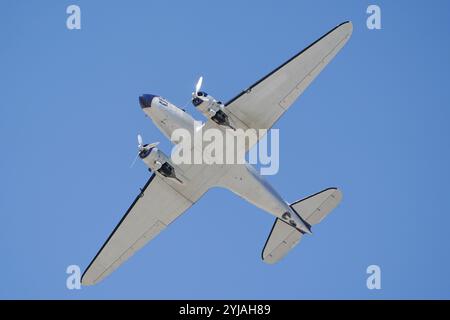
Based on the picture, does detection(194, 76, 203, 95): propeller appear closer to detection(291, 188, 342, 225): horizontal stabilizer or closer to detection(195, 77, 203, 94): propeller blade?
detection(195, 77, 203, 94): propeller blade

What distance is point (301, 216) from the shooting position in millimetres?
34406

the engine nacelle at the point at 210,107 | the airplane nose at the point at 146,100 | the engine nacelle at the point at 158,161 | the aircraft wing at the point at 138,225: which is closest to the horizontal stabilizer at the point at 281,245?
the aircraft wing at the point at 138,225

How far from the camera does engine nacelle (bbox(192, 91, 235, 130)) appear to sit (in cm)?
3078

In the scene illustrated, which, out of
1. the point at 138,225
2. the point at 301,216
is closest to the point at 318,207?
the point at 301,216

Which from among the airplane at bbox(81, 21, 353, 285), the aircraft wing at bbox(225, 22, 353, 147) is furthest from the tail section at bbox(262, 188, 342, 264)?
the aircraft wing at bbox(225, 22, 353, 147)

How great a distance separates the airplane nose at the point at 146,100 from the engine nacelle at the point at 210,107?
211 centimetres

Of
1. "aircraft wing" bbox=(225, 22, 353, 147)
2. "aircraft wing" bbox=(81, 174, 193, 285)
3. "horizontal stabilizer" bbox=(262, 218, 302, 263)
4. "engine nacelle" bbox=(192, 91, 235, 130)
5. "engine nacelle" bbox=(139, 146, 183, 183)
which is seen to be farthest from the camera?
"horizontal stabilizer" bbox=(262, 218, 302, 263)

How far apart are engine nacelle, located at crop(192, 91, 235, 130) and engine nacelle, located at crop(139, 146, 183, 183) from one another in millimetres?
3075

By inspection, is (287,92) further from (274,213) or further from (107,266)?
(107,266)

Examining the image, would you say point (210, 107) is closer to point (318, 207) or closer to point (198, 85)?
point (198, 85)

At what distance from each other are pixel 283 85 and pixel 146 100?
22.2 ft

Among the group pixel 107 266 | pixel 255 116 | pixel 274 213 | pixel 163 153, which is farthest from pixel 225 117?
pixel 107 266

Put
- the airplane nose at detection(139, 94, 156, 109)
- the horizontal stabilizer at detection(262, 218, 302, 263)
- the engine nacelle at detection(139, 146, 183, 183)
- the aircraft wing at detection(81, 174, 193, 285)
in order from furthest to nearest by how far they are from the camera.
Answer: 1. the horizontal stabilizer at detection(262, 218, 302, 263)
2. the aircraft wing at detection(81, 174, 193, 285)
3. the engine nacelle at detection(139, 146, 183, 183)
4. the airplane nose at detection(139, 94, 156, 109)

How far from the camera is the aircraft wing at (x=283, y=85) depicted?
3091cm
